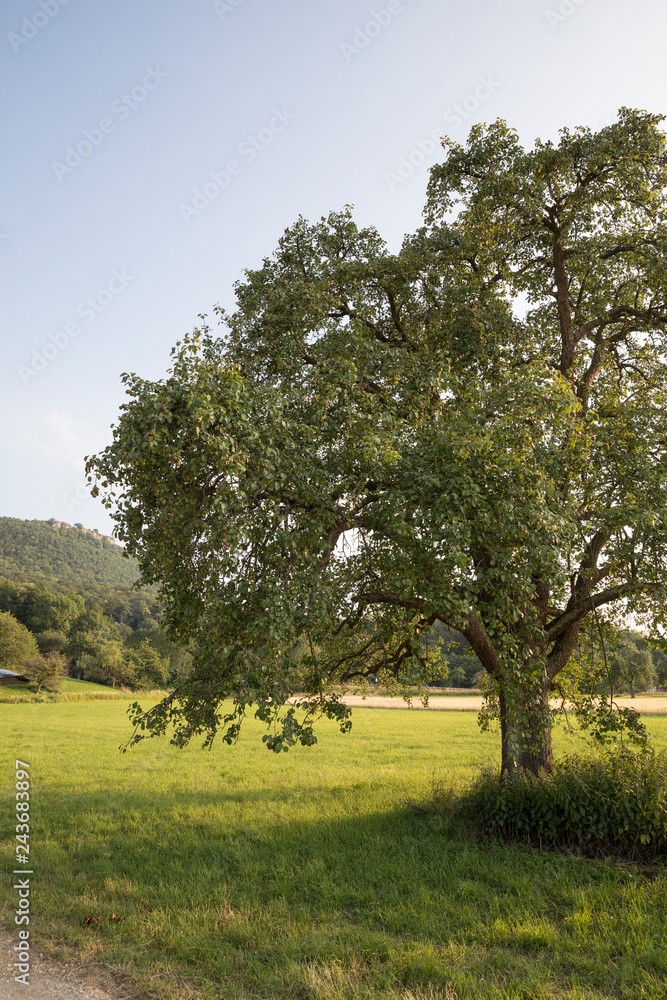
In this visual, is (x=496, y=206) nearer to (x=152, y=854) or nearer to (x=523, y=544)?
(x=523, y=544)

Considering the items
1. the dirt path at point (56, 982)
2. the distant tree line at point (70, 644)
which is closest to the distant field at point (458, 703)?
the distant tree line at point (70, 644)

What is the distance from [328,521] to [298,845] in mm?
6409

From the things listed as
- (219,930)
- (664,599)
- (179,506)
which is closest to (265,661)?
(179,506)

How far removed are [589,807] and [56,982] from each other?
26.5ft

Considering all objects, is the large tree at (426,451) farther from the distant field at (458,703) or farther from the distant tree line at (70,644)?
the distant tree line at (70,644)

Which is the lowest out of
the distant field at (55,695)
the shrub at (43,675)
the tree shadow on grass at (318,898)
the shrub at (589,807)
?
the distant field at (55,695)

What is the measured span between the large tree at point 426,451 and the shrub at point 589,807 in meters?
0.99

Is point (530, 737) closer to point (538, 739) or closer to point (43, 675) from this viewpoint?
point (538, 739)

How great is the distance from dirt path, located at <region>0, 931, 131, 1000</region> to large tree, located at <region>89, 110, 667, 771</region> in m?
2.71

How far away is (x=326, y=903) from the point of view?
790 centimetres

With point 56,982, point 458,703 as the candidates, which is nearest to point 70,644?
point 458,703

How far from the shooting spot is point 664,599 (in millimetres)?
9086

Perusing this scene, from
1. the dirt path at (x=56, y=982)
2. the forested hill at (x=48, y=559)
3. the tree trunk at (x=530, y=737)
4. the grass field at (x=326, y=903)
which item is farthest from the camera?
the forested hill at (x=48, y=559)

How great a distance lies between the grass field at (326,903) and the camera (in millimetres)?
5883
